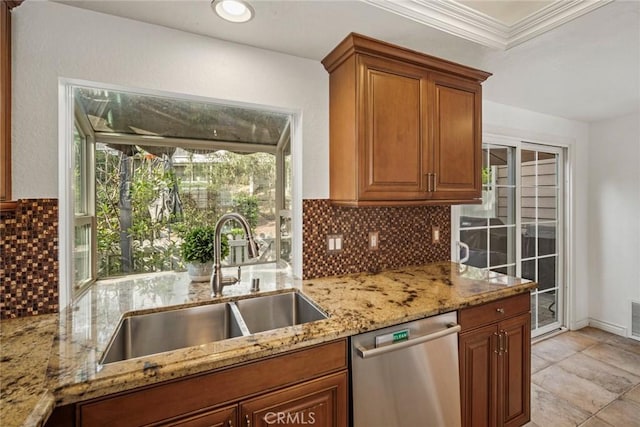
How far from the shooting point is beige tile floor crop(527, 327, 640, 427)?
2.00 meters

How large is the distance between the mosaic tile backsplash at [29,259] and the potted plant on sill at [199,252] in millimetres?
569

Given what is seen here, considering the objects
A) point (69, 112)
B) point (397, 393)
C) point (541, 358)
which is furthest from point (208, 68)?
point (541, 358)

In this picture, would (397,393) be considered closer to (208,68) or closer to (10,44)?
(208,68)

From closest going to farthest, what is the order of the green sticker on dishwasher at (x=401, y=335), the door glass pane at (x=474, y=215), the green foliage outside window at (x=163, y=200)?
the green sticker on dishwasher at (x=401, y=335), the green foliage outside window at (x=163, y=200), the door glass pane at (x=474, y=215)

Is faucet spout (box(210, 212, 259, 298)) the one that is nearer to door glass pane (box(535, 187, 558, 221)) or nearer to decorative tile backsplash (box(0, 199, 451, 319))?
decorative tile backsplash (box(0, 199, 451, 319))

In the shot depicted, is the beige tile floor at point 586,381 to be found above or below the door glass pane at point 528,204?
below

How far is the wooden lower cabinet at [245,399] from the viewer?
873 mm

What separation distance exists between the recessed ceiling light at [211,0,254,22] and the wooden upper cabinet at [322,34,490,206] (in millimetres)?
514

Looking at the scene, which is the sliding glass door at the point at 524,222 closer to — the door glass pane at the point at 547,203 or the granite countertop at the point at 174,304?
the door glass pane at the point at 547,203

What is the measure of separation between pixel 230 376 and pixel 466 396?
3.99 ft

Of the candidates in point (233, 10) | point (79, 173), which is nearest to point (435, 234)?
point (233, 10)

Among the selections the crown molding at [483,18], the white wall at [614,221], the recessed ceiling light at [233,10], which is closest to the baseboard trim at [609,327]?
the white wall at [614,221]

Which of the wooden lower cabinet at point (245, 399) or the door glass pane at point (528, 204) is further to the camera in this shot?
the door glass pane at point (528, 204)

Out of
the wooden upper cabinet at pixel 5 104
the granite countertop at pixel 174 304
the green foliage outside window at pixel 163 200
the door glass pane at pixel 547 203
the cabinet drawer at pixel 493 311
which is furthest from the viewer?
the door glass pane at pixel 547 203
